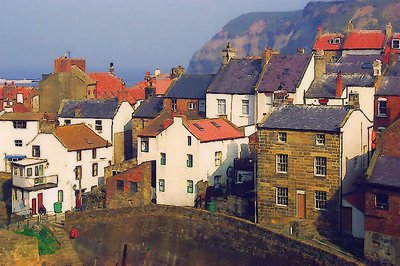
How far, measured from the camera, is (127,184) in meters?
70.9

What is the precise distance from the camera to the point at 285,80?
75375 millimetres

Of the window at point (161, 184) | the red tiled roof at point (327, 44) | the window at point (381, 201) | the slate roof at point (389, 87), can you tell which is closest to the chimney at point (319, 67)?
the slate roof at point (389, 87)

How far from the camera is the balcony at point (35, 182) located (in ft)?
241

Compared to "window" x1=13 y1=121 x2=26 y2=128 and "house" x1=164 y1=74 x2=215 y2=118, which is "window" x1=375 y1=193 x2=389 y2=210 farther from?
"window" x1=13 y1=121 x2=26 y2=128

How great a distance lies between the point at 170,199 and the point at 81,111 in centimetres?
1792

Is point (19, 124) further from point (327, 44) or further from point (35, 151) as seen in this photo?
point (327, 44)

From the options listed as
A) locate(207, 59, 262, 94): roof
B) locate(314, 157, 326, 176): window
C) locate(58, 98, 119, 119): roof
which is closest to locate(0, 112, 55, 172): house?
locate(58, 98, 119, 119): roof

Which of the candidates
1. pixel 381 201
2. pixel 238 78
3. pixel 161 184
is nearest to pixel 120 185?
pixel 161 184

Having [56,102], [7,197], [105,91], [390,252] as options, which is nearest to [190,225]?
[390,252]

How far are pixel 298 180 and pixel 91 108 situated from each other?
29716 millimetres

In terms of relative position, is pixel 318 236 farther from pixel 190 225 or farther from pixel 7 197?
pixel 7 197

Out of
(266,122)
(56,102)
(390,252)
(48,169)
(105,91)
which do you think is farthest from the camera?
(105,91)

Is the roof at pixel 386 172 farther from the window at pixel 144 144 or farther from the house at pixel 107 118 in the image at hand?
the house at pixel 107 118

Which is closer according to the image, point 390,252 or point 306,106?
point 390,252
